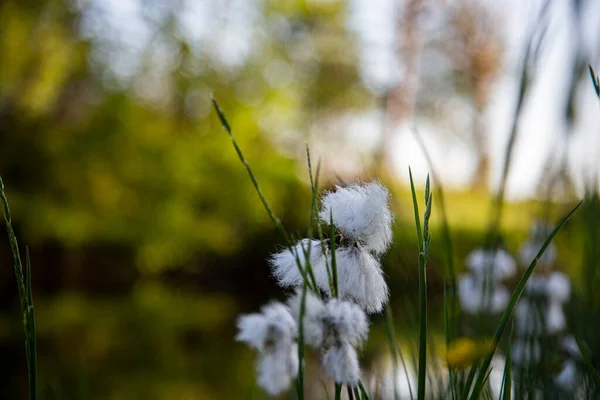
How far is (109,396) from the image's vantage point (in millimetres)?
3219

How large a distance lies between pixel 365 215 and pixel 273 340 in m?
0.12

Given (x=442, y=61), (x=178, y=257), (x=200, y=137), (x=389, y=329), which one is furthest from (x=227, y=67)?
(x=389, y=329)

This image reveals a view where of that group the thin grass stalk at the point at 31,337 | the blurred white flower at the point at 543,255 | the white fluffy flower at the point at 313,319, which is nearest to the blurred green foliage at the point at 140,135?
the blurred white flower at the point at 543,255

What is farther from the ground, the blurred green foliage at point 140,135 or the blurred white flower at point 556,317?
the blurred green foliage at point 140,135

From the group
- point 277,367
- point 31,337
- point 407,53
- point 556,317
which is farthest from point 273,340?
point 407,53

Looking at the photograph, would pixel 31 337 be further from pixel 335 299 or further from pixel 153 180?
pixel 153 180

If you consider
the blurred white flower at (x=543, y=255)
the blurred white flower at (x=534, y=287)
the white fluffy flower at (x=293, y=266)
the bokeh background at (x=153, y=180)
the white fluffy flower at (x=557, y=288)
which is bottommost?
the white fluffy flower at (x=293, y=266)

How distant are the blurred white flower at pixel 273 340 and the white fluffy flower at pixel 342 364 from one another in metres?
0.04

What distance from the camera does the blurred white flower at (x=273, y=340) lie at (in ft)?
1.35

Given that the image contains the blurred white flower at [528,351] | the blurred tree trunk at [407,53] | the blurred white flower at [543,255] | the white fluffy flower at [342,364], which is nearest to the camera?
the white fluffy flower at [342,364]

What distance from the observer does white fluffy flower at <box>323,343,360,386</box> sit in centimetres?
37

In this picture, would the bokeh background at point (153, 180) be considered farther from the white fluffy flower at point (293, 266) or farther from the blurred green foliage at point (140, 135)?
the white fluffy flower at point (293, 266)

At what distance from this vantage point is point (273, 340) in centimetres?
42

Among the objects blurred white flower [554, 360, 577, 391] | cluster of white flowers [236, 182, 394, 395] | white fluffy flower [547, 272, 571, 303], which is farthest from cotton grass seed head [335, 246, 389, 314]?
white fluffy flower [547, 272, 571, 303]
